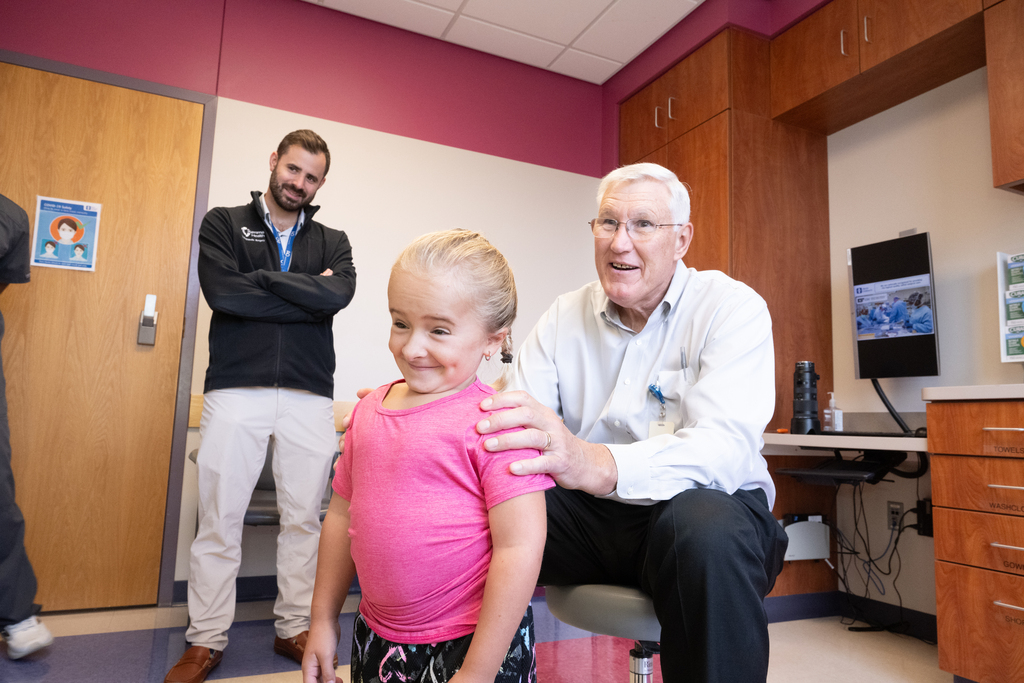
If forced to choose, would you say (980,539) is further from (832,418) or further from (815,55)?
(815,55)

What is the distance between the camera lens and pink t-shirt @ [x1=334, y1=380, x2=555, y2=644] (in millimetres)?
885

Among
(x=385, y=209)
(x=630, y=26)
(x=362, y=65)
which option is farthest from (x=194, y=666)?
(x=630, y=26)

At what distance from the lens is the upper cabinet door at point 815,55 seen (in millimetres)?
2949

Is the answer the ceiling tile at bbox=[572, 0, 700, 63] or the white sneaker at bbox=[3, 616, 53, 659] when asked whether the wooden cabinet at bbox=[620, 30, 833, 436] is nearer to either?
the ceiling tile at bbox=[572, 0, 700, 63]

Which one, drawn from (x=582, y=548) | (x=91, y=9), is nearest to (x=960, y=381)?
(x=582, y=548)

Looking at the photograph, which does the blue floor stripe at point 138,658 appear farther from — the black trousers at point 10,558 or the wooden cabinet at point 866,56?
the wooden cabinet at point 866,56

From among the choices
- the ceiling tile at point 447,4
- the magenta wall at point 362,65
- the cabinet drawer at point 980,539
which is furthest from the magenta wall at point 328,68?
the cabinet drawer at point 980,539

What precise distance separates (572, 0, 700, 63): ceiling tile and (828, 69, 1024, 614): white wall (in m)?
1.12

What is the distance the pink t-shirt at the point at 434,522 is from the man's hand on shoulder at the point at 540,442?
16 millimetres

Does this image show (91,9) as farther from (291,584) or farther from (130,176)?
(291,584)

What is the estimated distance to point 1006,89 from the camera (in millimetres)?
2416

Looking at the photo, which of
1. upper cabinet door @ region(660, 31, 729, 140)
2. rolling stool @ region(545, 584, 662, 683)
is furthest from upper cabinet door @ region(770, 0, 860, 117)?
rolling stool @ region(545, 584, 662, 683)

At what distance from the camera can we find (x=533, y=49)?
3.82 metres

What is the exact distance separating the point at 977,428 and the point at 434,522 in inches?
77.9
